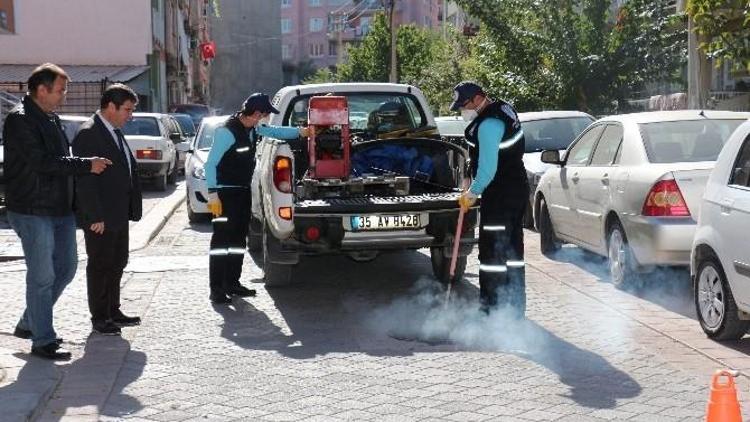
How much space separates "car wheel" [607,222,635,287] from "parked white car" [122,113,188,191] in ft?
42.0

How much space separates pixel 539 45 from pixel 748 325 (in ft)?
59.9

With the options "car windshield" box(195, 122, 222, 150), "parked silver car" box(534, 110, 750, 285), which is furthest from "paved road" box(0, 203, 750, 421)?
"car windshield" box(195, 122, 222, 150)

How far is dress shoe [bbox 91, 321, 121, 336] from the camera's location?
781cm

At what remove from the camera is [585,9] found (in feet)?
81.1

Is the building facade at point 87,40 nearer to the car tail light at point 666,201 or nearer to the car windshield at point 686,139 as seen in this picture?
the car windshield at point 686,139

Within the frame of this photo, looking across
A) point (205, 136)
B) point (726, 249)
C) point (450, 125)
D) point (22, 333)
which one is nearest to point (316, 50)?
point (450, 125)

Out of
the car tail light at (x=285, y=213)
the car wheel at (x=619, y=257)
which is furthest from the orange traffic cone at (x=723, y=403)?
the car wheel at (x=619, y=257)

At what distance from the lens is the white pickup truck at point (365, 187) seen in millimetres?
8820

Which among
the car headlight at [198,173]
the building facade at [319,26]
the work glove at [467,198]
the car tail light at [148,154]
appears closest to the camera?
the work glove at [467,198]

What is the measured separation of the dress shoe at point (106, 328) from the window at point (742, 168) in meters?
4.47

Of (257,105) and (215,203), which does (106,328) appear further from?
(257,105)

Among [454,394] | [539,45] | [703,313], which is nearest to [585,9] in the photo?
[539,45]

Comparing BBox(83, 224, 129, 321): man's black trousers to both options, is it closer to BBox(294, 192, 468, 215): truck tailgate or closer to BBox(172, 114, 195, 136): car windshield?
BBox(294, 192, 468, 215): truck tailgate

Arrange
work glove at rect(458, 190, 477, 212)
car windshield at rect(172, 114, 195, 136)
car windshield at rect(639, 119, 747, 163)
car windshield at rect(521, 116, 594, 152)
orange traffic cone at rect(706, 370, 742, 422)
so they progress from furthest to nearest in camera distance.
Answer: car windshield at rect(172, 114, 195, 136) → car windshield at rect(521, 116, 594, 152) → car windshield at rect(639, 119, 747, 163) → work glove at rect(458, 190, 477, 212) → orange traffic cone at rect(706, 370, 742, 422)
